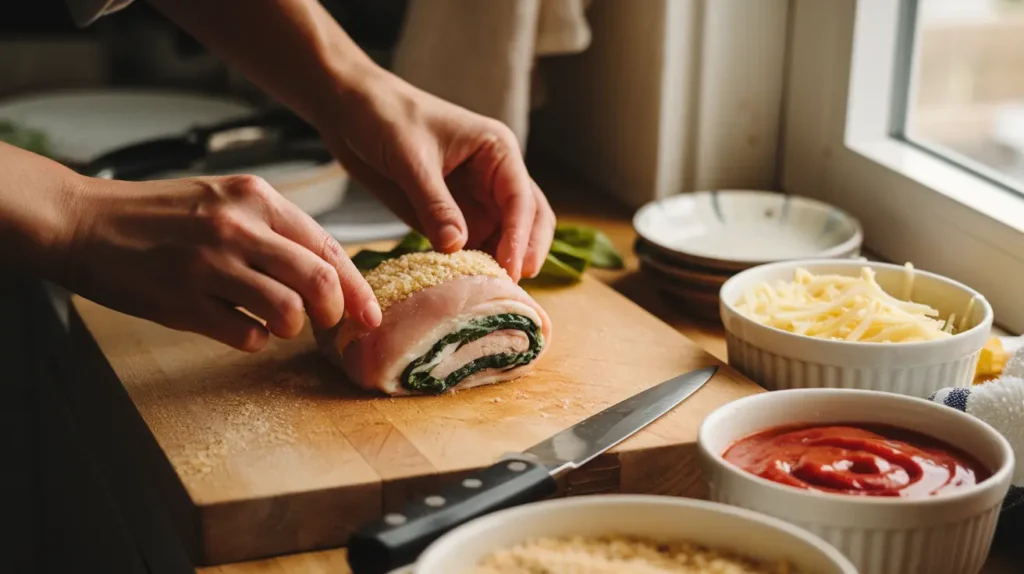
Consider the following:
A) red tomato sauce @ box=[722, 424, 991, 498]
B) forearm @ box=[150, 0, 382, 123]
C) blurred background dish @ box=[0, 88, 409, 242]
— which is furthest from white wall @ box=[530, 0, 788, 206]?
red tomato sauce @ box=[722, 424, 991, 498]

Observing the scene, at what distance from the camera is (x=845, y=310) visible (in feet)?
3.97

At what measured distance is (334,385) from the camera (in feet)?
4.12

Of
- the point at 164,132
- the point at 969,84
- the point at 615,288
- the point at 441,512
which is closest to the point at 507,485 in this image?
the point at 441,512

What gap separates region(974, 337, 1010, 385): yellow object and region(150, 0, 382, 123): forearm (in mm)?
779

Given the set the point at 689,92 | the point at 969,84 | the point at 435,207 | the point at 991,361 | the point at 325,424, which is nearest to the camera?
the point at 325,424

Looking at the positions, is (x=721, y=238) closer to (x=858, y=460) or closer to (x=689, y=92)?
(x=689, y=92)

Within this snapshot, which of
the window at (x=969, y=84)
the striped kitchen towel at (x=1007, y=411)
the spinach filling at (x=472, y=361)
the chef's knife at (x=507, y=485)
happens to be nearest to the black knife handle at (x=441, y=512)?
the chef's knife at (x=507, y=485)

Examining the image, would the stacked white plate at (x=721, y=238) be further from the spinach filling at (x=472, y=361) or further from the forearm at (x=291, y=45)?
→ the forearm at (x=291, y=45)

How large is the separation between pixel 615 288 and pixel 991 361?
529 millimetres

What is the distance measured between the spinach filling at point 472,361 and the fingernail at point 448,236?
0.40 feet

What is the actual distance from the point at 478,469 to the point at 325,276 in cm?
23

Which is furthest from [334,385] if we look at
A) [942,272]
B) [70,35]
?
[70,35]

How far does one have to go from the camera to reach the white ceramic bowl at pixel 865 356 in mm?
1123

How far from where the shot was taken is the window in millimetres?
1661
